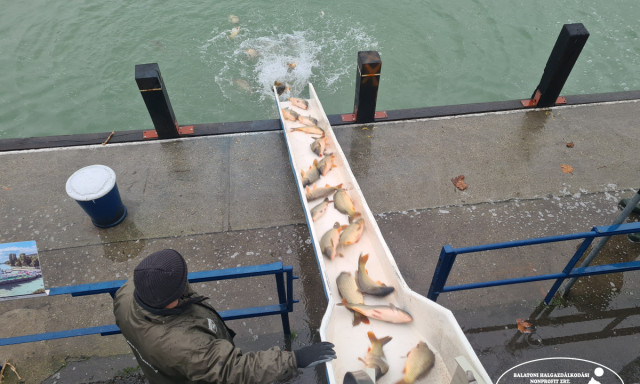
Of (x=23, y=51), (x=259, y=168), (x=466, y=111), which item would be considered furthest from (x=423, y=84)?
(x=23, y=51)

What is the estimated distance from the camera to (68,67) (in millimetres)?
11891

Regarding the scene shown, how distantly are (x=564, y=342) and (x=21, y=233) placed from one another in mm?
7023

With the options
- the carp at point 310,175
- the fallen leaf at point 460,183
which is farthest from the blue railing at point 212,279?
the fallen leaf at point 460,183

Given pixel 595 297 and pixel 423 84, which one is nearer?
pixel 595 297

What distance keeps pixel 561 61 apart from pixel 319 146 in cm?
446

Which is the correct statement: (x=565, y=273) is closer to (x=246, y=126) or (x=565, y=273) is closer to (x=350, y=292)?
(x=350, y=292)

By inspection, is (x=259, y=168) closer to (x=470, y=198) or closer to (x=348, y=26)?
(x=470, y=198)

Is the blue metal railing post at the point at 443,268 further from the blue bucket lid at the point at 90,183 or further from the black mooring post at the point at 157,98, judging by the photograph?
the black mooring post at the point at 157,98

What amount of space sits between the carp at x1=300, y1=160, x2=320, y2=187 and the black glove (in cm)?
286

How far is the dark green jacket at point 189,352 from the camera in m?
2.57

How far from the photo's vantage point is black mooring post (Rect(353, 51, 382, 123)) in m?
6.66

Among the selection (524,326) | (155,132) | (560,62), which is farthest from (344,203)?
(560,62)

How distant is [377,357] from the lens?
12.2ft

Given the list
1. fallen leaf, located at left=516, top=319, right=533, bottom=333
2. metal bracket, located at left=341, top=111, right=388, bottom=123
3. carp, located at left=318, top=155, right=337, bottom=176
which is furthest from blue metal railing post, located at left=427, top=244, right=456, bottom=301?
metal bracket, located at left=341, top=111, right=388, bottom=123
